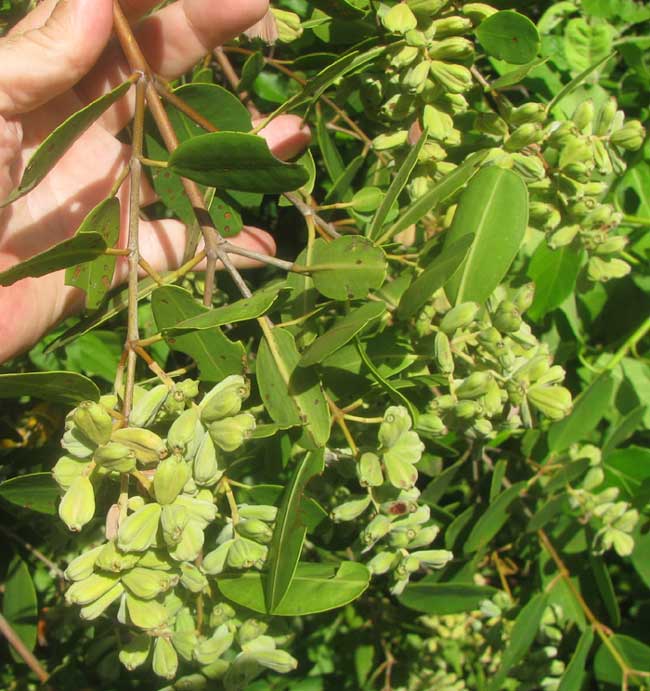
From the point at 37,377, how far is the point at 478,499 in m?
1.18

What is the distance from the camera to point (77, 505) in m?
0.92

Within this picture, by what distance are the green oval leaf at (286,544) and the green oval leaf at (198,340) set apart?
0.17m

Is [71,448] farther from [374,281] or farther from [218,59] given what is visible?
[218,59]

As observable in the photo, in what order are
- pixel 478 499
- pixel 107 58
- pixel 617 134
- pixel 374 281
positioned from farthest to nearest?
pixel 478 499, pixel 107 58, pixel 617 134, pixel 374 281

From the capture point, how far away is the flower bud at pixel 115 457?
891mm

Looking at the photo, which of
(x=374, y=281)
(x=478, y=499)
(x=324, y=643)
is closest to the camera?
(x=374, y=281)

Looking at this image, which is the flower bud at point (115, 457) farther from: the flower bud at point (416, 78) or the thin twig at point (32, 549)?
the thin twig at point (32, 549)

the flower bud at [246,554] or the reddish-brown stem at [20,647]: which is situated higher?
the flower bud at [246,554]

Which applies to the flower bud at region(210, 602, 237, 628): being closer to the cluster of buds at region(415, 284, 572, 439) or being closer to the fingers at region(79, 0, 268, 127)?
the cluster of buds at region(415, 284, 572, 439)

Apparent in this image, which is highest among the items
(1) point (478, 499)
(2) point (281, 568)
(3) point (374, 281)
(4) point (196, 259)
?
(4) point (196, 259)

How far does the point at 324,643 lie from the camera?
86.5 inches

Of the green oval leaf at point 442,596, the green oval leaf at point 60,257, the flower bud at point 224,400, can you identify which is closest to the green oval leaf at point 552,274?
the green oval leaf at point 442,596

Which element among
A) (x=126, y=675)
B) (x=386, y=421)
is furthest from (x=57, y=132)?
(x=126, y=675)

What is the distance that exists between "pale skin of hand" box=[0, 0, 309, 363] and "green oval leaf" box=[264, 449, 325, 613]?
0.67 m
